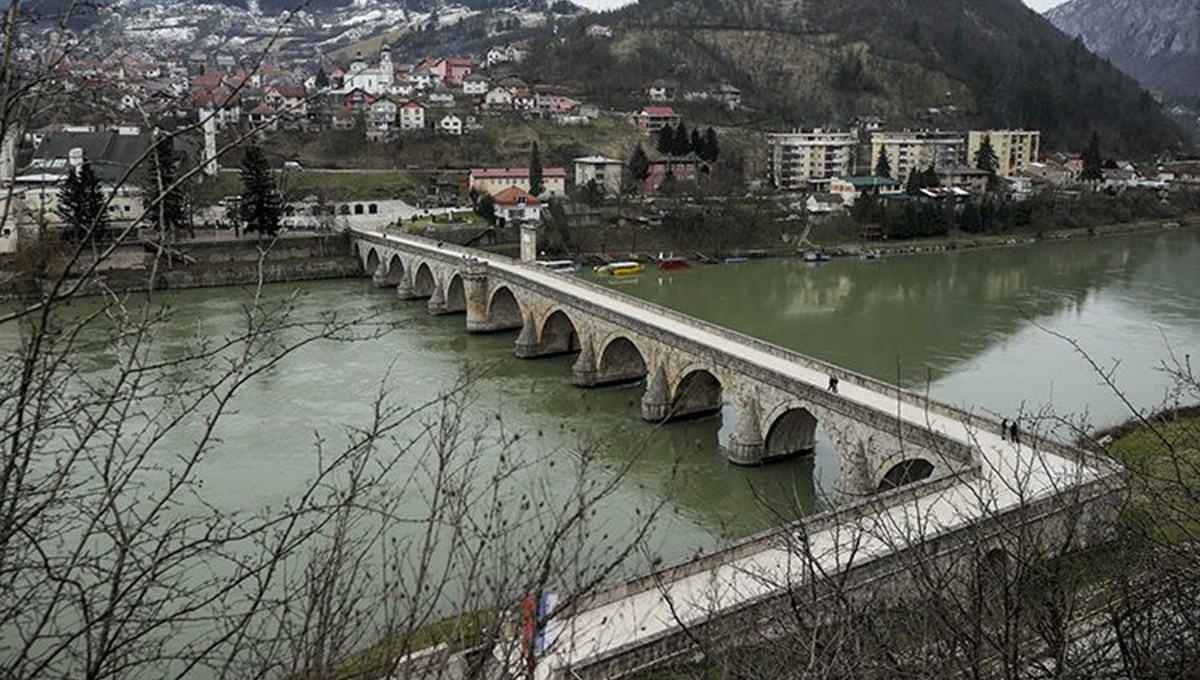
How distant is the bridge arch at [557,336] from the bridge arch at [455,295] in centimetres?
521

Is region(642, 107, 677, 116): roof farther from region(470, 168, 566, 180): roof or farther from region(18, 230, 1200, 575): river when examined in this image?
region(18, 230, 1200, 575): river

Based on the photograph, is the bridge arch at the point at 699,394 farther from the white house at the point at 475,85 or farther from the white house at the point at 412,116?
the white house at the point at 475,85

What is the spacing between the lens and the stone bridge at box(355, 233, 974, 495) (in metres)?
11.6

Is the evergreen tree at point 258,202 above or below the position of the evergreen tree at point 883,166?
below

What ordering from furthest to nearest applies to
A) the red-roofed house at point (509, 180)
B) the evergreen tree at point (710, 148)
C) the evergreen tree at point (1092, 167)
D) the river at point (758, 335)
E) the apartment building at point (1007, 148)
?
the apartment building at point (1007, 148), the evergreen tree at point (1092, 167), the evergreen tree at point (710, 148), the red-roofed house at point (509, 180), the river at point (758, 335)

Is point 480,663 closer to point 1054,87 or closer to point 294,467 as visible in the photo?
point 294,467

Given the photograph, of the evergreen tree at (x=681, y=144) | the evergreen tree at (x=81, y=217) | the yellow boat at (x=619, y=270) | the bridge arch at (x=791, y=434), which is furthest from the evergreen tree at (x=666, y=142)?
the bridge arch at (x=791, y=434)

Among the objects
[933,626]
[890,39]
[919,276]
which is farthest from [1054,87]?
[933,626]

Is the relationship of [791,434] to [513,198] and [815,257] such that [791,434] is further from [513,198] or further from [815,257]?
[513,198]

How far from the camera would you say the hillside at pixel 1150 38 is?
15512 cm

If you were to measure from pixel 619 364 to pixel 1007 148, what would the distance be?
52.4 metres

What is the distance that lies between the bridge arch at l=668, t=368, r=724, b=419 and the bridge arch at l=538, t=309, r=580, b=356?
5.25m

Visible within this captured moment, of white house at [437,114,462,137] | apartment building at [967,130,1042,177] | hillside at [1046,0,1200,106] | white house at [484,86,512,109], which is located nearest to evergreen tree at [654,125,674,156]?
white house at [484,86,512,109]

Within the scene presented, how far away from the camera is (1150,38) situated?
172375mm
